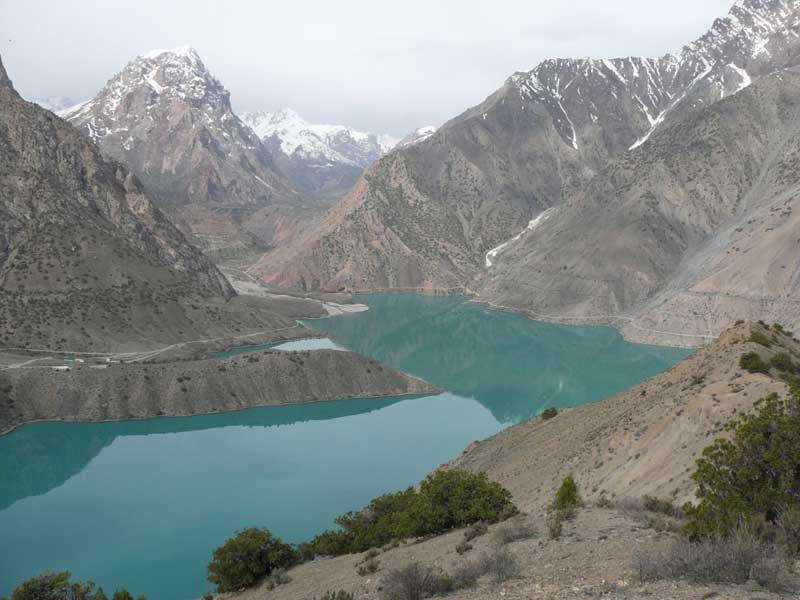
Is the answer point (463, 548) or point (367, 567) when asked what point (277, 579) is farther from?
point (463, 548)

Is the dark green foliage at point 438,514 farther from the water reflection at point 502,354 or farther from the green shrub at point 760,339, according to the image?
the water reflection at point 502,354

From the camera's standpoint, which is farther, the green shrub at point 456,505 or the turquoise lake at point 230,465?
the turquoise lake at point 230,465

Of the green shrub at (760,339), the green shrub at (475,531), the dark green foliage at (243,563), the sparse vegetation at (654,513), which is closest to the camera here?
the sparse vegetation at (654,513)

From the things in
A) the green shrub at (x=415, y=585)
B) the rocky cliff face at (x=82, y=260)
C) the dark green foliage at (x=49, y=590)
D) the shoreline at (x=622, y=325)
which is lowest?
the shoreline at (x=622, y=325)

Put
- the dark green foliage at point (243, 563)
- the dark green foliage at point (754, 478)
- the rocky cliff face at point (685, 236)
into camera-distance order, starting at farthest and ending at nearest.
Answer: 1. the rocky cliff face at point (685, 236)
2. the dark green foliage at point (243, 563)
3. the dark green foliage at point (754, 478)

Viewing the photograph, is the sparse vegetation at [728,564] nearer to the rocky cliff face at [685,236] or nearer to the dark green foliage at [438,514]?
the dark green foliage at [438,514]

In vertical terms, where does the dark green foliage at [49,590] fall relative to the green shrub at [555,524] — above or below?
above

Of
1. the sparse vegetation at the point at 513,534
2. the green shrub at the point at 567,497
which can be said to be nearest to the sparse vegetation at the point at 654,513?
the green shrub at the point at 567,497

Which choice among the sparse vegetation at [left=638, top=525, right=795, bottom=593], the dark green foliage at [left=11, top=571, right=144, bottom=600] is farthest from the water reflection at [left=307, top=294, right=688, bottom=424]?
the sparse vegetation at [left=638, top=525, right=795, bottom=593]
